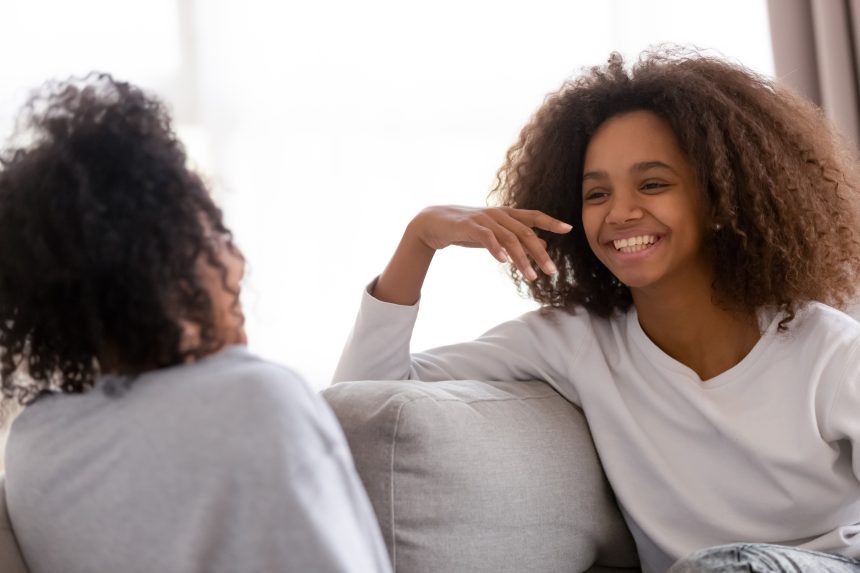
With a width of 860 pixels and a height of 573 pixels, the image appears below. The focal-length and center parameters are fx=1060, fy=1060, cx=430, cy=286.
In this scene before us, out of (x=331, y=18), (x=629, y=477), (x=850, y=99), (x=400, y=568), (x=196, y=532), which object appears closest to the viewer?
(x=196, y=532)

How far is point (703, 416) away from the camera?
1604mm

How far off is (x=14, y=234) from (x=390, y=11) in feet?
6.95

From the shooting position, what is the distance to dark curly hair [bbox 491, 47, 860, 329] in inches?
64.9

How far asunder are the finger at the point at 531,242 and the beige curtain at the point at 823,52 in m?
1.64

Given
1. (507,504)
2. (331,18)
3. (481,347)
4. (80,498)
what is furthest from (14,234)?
(331,18)

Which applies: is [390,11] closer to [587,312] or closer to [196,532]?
[587,312]

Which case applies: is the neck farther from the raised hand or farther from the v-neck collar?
the raised hand

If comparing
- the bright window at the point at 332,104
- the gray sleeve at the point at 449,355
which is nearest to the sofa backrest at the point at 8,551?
the gray sleeve at the point at 449,355

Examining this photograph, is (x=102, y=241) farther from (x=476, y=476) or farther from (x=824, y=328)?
(x=824, y=328)

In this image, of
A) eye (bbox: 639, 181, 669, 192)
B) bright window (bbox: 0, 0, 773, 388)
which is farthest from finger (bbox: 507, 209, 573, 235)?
bright window (bbox: 0, 0, 773, 388)

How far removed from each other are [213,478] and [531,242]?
0.86 meters

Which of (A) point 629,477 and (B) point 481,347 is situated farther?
(B) point 481,347

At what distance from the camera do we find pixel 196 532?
2.86 feet

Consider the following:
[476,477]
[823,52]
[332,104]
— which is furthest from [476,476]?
[823,52]
